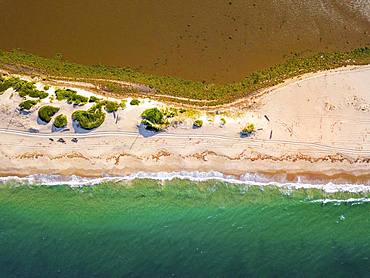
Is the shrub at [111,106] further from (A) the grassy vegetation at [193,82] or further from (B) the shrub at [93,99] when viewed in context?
(A) the grassy vegetation at [193,82]

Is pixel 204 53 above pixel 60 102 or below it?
above

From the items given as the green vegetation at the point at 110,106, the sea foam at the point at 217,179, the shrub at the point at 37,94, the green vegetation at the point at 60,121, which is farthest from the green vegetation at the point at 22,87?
the sea foam at the point at 217,179

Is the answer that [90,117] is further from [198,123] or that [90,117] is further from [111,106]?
[198,123]

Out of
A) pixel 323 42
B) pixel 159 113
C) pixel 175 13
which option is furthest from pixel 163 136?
pixel 323 42

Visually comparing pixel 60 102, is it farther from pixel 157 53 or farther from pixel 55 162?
pixel 157 53

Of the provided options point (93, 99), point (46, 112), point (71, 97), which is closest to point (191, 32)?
point (93, 99)
